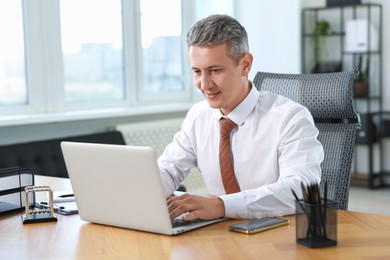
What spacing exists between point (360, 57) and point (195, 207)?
15.2ft

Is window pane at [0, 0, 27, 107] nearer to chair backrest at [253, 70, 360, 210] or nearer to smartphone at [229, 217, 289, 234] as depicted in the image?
chair backrest at [253, 70, 360, 210]

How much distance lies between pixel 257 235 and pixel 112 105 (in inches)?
136

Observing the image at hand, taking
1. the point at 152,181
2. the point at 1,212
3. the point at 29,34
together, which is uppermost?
the point at 29,34

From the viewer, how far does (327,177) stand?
2402 millimetres

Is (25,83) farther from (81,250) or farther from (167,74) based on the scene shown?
(81,250)

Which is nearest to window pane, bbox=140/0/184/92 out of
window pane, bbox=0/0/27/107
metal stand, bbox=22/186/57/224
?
window pane, bbox=0/0/27/107

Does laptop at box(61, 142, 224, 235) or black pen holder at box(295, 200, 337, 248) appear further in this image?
laptop at box(61, 142, 224, 235)

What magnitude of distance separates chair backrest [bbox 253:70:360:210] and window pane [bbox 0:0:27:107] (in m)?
2.40

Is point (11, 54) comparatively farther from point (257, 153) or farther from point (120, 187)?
point (120, 187)

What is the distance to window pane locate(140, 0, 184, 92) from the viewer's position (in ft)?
17.6

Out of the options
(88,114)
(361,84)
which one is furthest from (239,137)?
(361,84)

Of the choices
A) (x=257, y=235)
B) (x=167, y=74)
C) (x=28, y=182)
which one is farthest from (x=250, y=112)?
(x=167, y=74)

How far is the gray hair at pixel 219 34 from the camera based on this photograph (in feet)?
6.90

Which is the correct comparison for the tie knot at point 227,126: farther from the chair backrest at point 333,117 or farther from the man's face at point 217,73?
the chair backrest at point 333,117
